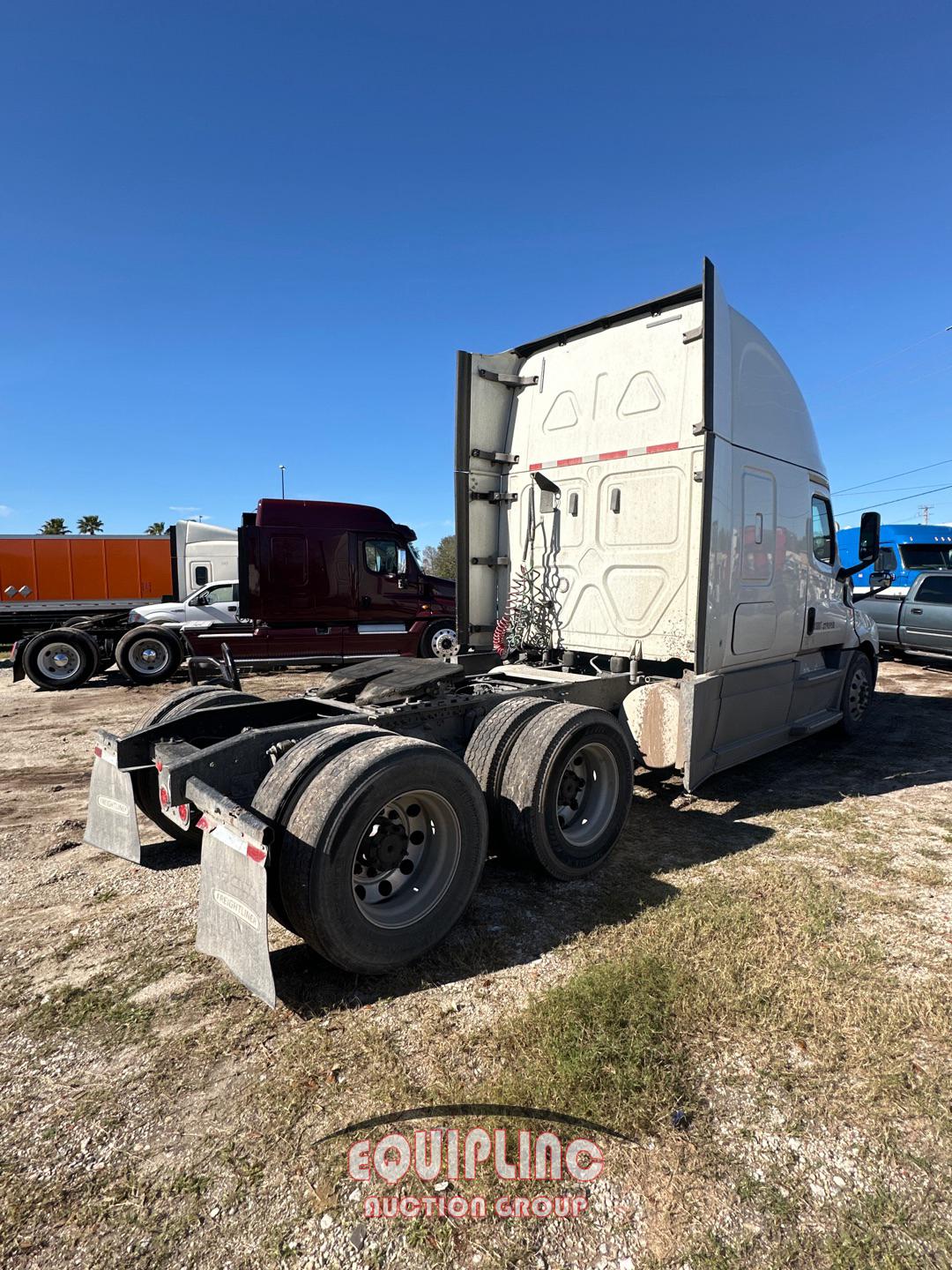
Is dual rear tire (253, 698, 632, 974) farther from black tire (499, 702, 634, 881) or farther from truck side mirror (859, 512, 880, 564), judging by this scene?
truck side mirror (859, 512, 880, 564)

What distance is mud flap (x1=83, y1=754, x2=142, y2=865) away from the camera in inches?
148

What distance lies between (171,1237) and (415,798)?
180 cm

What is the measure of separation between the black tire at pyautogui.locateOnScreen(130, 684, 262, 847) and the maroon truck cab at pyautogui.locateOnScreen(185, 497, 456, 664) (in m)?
7.16

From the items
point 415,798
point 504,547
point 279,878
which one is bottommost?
point 279,878

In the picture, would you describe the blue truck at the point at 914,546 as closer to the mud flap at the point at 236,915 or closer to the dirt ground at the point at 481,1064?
the dirt ground at the point at 481,1064

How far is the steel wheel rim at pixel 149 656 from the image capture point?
1244 cm

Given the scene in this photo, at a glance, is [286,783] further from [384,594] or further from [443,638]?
[443,638]

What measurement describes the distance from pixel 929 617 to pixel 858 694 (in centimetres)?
631

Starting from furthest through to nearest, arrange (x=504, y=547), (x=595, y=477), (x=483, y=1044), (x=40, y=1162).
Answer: (x=504, y=547) → (x=595, y=477) → (x=483, y=1044) → (x=40, y=1162)

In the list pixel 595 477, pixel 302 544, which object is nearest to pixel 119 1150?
pixel 595 477

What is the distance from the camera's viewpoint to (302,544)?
477 inches

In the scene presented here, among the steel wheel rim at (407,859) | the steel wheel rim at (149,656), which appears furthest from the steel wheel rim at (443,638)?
the steel wheel rim at (407,859)

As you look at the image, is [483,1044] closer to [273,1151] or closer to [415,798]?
[273,1151]

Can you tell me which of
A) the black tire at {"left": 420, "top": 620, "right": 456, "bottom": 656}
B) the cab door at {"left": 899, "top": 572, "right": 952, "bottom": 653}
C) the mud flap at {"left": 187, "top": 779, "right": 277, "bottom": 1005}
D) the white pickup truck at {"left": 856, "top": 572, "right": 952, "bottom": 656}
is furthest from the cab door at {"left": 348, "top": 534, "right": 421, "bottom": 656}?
the mud flap at {"left": 187, "top": 779, "right": 277, "bottom": 1005}
